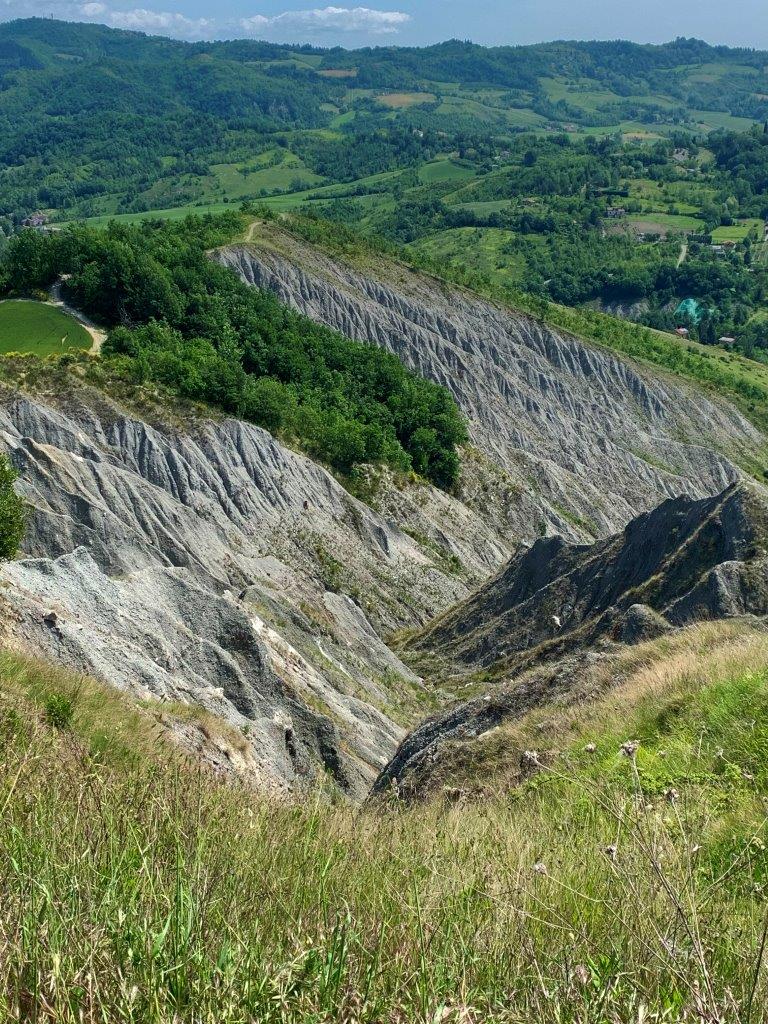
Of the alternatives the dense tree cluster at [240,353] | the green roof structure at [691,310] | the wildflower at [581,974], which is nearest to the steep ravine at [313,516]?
the dense tree cluster at [240,353]

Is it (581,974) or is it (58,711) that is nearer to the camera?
(581,974)

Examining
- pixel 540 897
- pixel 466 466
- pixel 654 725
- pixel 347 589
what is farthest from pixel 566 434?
pixel 540 897

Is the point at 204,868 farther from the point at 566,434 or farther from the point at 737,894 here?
the point at 566,434

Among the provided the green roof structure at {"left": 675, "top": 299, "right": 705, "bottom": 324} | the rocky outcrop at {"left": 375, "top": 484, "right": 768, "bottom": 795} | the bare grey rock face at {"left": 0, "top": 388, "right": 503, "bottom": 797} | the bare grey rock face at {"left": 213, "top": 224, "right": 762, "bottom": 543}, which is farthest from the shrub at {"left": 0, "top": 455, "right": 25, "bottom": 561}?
the green roof structure at {"left": 675, "top": 299, "right": 705, "bottom": 324}

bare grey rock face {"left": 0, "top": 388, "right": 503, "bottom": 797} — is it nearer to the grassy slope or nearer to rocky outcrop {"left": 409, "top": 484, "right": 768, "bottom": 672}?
rocky outcrop {"left": 409, "top": 484, "right": 768, "bottom": 672}

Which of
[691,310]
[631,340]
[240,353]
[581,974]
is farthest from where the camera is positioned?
[691,310]

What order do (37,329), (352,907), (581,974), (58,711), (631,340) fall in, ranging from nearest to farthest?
(581,974) < (352,907) < (58,711) < (37,329) < (631,340)

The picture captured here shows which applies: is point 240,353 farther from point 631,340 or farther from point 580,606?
point 631,340

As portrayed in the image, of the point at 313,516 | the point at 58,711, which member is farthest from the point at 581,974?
the point at 313,516
